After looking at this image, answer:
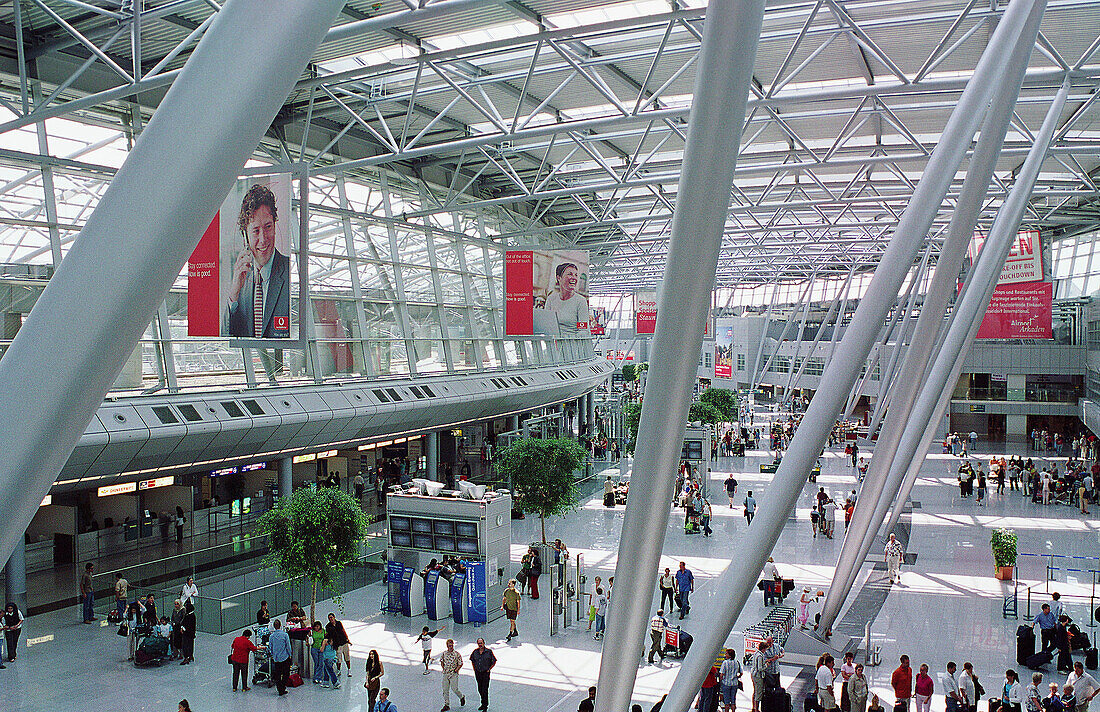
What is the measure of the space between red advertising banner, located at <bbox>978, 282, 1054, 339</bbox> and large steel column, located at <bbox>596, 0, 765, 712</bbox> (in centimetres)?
2659

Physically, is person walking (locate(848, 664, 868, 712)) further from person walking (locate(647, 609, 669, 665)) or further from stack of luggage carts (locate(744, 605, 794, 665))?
person walking (locate(647, 609, 669, 665))

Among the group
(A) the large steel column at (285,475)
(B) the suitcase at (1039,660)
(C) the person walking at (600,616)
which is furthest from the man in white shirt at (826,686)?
(A) the large steel column at (285,475)

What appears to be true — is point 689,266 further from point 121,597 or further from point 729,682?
point 121,597

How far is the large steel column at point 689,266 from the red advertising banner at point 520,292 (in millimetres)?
19795

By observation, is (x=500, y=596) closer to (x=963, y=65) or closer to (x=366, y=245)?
(x=366, y=245)

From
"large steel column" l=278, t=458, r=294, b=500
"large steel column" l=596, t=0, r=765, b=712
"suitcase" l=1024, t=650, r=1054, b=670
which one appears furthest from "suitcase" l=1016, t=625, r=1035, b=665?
"large steel column" l=278, t=458, r=294, b=500

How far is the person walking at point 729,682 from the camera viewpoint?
13.7 meters

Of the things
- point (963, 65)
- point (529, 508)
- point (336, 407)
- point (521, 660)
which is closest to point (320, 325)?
point (336, 407)

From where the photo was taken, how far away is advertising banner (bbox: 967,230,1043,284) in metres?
25.6

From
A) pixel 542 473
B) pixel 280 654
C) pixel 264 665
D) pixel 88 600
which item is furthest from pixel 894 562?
pixel 88 600

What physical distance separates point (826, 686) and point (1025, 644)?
202 inches

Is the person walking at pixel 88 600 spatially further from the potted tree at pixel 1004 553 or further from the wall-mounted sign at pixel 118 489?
the potted tree at pixel 1004 553

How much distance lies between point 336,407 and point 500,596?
26.8 ft

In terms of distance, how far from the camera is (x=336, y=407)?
2506cm
